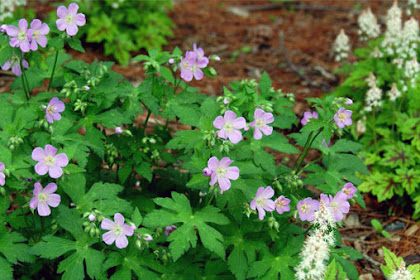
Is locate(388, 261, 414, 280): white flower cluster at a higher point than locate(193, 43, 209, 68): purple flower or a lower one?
lower

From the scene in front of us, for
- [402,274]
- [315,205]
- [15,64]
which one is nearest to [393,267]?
[402,274]

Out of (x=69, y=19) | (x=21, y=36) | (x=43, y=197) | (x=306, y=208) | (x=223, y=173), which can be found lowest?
(x=43, y=197)

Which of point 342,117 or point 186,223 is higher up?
point 342,117

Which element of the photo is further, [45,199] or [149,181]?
[149,181]

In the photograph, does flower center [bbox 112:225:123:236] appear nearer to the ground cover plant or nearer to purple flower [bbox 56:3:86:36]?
the ground cover plant

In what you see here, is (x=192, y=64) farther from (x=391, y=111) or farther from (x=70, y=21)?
(x=391, y=111)

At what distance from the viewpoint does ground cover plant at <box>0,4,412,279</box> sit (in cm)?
253

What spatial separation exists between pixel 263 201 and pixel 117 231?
0.77 metres

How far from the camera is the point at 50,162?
8.22 feet

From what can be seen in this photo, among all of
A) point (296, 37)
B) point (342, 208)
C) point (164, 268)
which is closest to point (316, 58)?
point (296, 37)

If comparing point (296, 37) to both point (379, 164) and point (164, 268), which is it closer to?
point (379, 164)

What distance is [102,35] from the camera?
20.2 ft

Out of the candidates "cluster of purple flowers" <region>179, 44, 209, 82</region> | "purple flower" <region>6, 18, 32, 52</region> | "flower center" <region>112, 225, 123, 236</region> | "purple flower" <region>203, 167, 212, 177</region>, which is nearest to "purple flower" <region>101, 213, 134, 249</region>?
"flower center" <region>112, 225, 123, 236</region>

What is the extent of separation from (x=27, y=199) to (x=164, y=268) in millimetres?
817
